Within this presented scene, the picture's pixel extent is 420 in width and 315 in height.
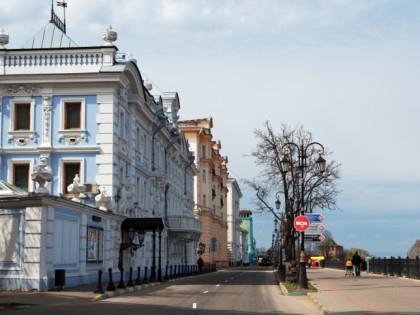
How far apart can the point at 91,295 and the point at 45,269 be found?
2.82m

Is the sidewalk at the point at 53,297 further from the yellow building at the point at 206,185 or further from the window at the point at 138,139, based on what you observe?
the yellow building at the point at 206,185

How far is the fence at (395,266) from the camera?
40125 millimetres

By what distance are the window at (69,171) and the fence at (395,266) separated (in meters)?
19.6

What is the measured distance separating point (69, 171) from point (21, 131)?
336 centimetres

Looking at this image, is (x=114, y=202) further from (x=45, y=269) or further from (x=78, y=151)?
(x=45, y=269)

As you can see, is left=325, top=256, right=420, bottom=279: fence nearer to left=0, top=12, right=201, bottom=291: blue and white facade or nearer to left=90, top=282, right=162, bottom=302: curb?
left=0, top=12, right=201, bottom=291: blue and white facade

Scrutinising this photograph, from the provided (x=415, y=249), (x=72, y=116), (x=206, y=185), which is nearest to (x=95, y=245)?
(x=72, y=116)

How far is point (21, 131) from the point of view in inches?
1473

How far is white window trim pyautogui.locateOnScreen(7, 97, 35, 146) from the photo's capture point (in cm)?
3741

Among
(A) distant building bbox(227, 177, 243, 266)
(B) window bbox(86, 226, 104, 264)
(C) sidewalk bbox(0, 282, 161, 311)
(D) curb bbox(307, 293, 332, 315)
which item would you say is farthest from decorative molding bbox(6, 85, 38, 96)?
(A) distant building bbox(227, 177, 243, 266)

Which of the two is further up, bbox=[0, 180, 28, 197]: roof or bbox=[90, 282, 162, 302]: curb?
bbox=[0, 180, 28, 197]: roof

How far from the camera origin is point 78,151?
36938mm

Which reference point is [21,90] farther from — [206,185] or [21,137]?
[206,185]

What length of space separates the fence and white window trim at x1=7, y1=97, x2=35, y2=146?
2255cm
